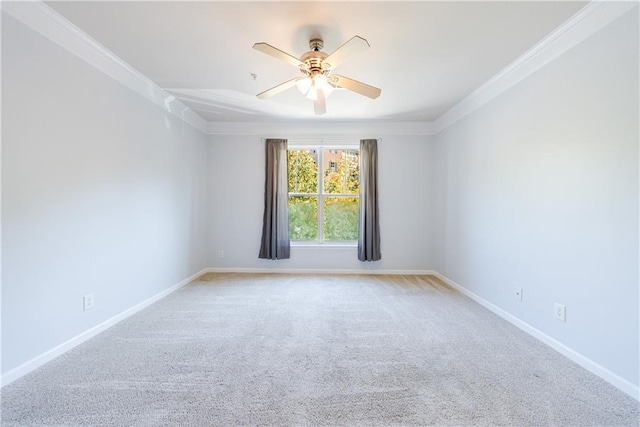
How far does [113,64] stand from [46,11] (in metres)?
0.70

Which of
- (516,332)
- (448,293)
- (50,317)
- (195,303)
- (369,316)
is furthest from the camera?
(448,293)

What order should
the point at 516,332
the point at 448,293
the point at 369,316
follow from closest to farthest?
the point at 516,332 < the point at 369,316 < the point at 448,293

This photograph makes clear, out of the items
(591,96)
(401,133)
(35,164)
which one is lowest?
(35,164)

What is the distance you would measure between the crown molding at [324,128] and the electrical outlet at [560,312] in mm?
3171

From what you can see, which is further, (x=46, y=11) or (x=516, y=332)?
(x=516, y=332)

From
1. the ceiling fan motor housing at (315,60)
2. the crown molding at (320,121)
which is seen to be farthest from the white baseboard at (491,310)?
the ceiling fan motor housing at (315,60)

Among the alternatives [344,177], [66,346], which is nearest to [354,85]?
[344,177]

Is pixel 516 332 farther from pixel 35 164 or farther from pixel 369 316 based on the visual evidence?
pixel 35 164

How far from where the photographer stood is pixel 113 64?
272 cm

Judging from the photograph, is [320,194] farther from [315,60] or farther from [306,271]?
[315,60]

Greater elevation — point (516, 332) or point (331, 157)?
point (331, 157)

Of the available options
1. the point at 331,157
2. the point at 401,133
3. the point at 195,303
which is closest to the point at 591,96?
the point at 401,133

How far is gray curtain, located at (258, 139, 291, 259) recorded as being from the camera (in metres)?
4.77

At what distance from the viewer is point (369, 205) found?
4.77 meters
